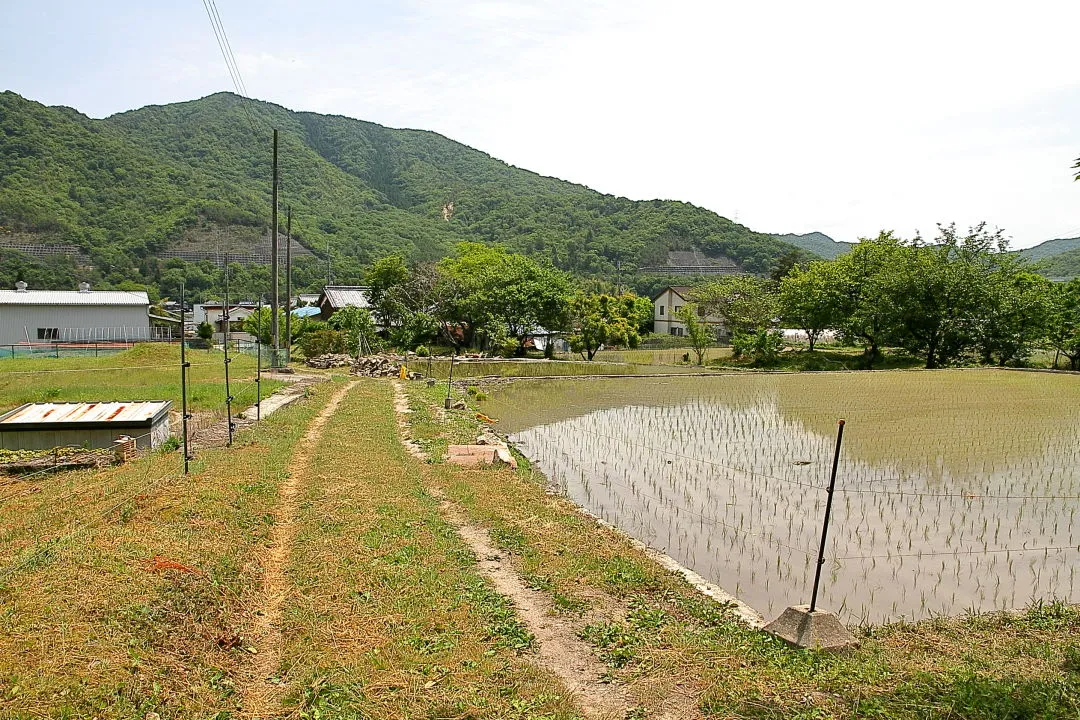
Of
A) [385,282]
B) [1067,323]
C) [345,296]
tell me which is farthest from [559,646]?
[345,296]

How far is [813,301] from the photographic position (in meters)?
42.0

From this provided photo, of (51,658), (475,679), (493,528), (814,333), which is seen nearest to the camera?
(51,658)

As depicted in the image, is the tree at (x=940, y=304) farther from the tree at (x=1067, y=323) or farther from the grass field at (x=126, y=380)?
the grass field at (x=126, y=380)

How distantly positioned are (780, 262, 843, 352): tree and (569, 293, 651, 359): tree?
9869mm

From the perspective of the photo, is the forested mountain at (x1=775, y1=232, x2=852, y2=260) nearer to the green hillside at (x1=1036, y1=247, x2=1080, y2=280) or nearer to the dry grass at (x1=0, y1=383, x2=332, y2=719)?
the green hillside at (x1=1036, y1=247, x2=1080, y2=280)

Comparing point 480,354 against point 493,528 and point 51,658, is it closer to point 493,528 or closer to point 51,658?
point 493,528

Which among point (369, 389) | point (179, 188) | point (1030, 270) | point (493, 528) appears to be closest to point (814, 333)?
point (1030, 270)

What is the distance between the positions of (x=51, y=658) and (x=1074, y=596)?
8.91 m

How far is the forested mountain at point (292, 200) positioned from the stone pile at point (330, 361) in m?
37.1

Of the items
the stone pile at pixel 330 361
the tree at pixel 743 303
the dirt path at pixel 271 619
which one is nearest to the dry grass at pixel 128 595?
the dirt path at pixel 271 619

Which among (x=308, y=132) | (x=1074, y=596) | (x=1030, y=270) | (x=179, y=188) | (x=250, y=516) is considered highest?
(x=308, y=132)

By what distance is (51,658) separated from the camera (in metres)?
4.05

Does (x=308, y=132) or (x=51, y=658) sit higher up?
(x=308, y=132)

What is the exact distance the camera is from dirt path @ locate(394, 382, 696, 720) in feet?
14.6
